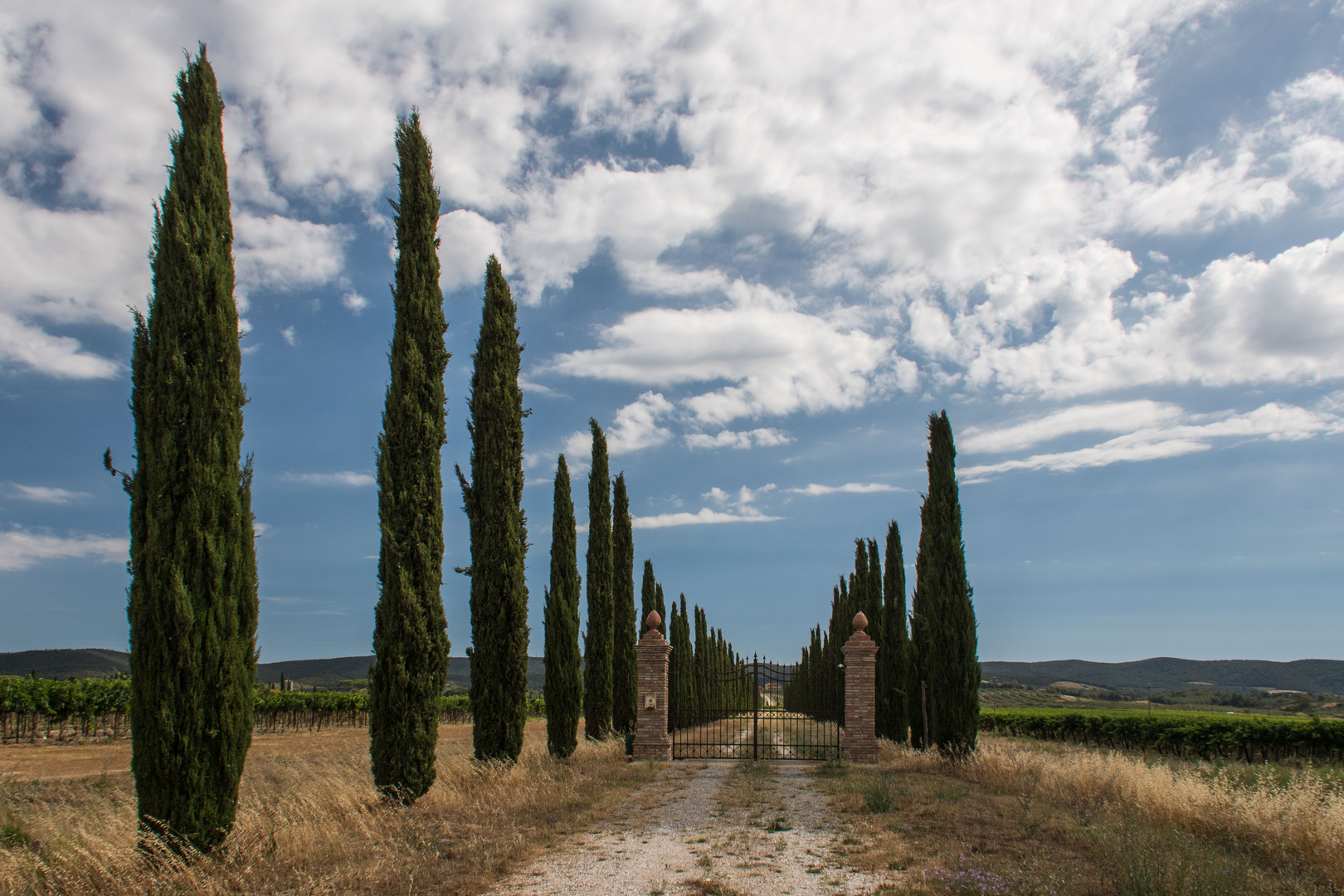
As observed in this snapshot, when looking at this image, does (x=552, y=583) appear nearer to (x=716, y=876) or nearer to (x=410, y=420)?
(x=410, y=420)

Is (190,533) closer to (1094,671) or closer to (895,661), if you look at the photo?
(895,661)

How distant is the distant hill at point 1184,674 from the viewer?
93562mm

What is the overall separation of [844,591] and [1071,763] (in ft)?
69.2

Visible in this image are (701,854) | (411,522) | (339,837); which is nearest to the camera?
(339,837)

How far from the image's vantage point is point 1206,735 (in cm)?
2258

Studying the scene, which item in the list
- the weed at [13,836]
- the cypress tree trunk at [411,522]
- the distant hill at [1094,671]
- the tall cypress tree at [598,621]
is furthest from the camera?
the distant hill at [1094,671]

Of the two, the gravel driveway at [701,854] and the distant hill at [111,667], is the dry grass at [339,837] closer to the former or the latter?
the gravel driveway at [701,854]

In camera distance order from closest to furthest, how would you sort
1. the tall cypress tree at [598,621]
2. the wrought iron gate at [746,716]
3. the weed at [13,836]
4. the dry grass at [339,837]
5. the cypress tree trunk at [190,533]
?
the dry grass at [339,837]
the cypress tree trunk at [190,533]
the weed at [13,836]
the wrought iron gate at [746,716]
the tall cypress tree at [598,621]

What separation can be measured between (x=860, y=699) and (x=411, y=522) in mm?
10237

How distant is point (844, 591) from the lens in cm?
3334

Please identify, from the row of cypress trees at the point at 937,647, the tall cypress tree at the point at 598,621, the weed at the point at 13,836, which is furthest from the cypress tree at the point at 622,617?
the weed at the point at 13,836

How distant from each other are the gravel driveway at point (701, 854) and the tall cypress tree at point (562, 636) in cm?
465

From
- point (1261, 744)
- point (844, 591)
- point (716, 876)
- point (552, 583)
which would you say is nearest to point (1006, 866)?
point (716, 876)

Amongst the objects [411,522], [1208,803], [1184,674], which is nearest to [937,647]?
[1208,803]
